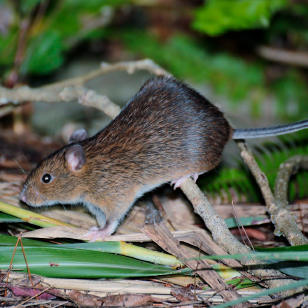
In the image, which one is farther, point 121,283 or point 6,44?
point 6,44

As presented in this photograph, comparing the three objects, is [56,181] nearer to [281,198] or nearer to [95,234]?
[95,234]

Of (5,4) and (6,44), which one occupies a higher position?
(5,4)

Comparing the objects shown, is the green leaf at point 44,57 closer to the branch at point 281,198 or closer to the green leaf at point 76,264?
the branch at point 281,198

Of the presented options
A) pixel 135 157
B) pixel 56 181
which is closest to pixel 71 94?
pixel 56 181

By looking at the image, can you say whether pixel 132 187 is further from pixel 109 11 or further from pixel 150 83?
pixel 109 11

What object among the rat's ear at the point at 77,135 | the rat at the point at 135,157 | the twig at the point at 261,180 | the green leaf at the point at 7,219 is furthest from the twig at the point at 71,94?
the green leaf at the point at 7,219

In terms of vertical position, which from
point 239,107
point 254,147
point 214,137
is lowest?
point 239,107

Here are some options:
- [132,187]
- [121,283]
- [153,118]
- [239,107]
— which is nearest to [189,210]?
[132,187]
